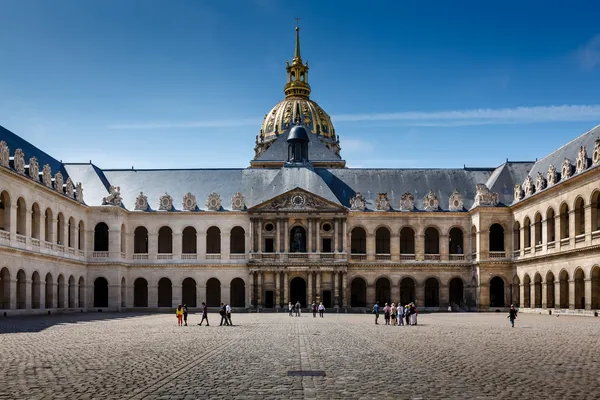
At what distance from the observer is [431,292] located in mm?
A: 74312

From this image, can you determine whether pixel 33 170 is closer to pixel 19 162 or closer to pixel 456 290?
pixel 19 162

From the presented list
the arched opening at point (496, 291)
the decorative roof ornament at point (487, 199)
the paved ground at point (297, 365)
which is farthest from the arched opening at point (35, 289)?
the arched opening at point (496, 291)

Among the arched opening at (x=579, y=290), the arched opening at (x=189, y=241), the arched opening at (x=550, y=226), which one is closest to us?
the arched opening at (x=579, y=290)

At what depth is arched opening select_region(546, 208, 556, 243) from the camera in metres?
58.9

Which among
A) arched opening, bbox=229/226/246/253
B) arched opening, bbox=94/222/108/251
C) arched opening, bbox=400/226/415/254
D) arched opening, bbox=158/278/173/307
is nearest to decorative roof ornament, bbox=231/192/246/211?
arched opening, bbox=229/226/246/253

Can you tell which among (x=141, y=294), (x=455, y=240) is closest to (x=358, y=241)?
(x=455, y=240)

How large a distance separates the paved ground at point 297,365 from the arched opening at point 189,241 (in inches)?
1669

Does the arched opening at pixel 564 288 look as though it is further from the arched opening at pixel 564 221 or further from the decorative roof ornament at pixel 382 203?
the decorative roof ornament at pixel 382 203

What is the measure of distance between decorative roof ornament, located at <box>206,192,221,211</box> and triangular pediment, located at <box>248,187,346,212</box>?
4417 mm

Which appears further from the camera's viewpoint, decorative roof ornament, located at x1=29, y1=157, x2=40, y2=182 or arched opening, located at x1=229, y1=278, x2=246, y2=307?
arched opening, located at x1=229, y1=278, x2=246, y2=307

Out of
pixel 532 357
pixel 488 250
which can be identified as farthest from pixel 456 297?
pixel 532 357

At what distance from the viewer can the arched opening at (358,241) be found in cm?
7419

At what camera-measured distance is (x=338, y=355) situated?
22.6 meters

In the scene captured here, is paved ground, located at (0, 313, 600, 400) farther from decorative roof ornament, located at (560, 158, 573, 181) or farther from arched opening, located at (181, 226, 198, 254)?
arched opening, located at (181, 226, 198, 254)
